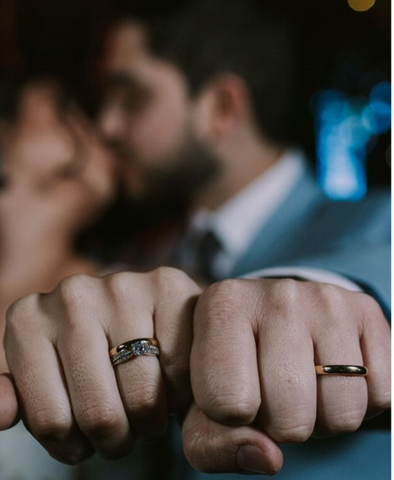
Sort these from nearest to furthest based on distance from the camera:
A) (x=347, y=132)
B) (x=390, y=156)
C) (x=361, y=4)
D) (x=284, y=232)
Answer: (x=284, y=232), (x=361, y=4), (x=390, y=156), (x=347, y=132)

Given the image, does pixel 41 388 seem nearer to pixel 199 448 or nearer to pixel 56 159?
pixel 199 448

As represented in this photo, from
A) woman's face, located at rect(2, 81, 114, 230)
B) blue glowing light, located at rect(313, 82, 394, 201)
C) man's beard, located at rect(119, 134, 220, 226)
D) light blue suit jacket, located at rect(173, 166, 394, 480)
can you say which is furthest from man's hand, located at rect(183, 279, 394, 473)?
blue glowing light, located at rect(313, 82, 394, 201)

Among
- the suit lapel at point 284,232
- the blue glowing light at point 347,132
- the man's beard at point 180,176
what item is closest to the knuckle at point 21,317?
the suit lapel at point 284,232

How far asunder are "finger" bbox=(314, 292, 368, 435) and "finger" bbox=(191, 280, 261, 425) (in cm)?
5

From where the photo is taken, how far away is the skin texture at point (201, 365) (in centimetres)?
41

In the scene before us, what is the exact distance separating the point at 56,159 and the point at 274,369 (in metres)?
1.33

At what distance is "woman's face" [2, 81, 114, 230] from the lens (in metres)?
1.57

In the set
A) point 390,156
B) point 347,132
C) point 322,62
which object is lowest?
point 390,156

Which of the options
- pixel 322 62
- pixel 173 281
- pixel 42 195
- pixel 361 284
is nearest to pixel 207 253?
pixel 42 195

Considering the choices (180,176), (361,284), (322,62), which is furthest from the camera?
(322,62)

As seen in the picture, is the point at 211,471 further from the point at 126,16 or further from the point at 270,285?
the point at 126,16

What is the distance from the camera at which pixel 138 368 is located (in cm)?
45

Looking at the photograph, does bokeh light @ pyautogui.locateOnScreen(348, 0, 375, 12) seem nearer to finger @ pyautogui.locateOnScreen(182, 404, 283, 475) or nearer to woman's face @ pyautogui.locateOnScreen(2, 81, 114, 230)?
woman's face @ pyautogui.locateOnScreen(2, 81, 114, 230)

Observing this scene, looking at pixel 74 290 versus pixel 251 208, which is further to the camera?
pixel 251 208
